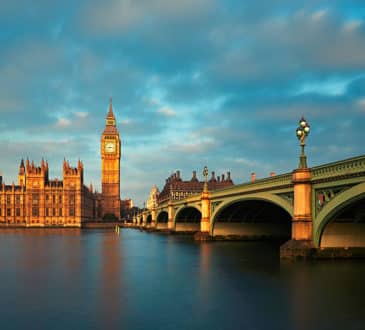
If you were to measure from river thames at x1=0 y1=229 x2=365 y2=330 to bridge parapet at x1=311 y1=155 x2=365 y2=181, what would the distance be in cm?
559

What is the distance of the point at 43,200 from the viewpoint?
528ft

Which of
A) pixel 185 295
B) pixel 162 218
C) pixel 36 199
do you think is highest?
pixel 36 199

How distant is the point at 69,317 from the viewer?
16.6 metres

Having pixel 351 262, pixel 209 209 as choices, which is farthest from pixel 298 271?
pixel 209 209

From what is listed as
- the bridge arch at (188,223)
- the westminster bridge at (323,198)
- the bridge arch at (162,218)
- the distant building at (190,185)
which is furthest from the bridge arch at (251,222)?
the distant building at (190,185)

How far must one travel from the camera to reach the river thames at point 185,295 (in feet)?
52.3

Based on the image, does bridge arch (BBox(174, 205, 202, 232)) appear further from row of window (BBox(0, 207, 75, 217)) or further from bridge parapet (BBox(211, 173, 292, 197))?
row of window (BBox(0, 207, 75, 217))

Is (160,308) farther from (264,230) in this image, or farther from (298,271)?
(264,230)

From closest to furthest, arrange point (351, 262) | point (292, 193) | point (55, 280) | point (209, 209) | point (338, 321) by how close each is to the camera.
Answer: point (338, 321) → point (55, 280) → point (351, 262) → point (292, 193) → point (209, 209)

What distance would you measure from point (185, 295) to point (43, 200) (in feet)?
490

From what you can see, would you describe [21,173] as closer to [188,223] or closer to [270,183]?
[188,223]

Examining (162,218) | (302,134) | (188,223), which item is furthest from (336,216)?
(162,218)

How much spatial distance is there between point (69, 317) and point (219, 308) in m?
6.01

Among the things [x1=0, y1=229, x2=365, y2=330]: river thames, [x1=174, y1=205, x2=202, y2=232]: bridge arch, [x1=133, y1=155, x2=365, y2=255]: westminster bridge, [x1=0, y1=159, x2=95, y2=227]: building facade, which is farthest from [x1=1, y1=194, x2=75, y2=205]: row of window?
[x1=0, y1=229, x2=365, y2=330]: river thames
